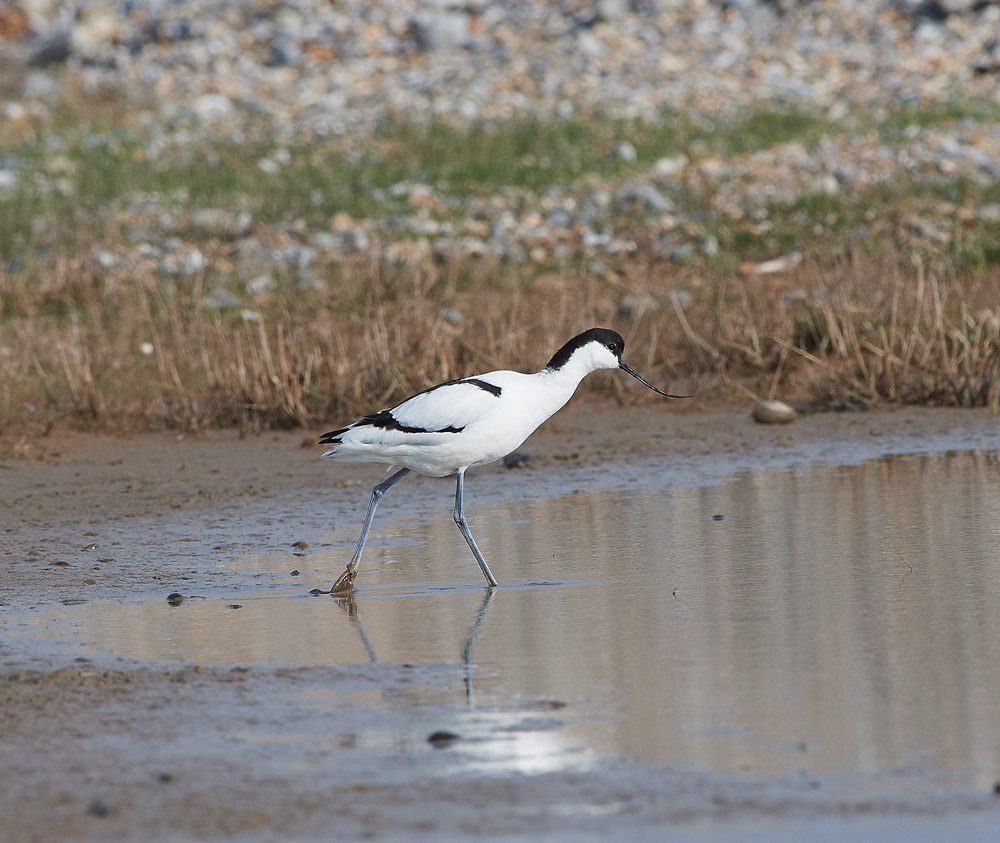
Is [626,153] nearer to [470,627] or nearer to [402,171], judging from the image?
[402,171]

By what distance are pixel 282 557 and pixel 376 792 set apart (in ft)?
10.0

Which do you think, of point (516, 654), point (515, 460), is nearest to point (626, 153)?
point (515, 460)

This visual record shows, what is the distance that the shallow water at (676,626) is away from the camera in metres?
3.57

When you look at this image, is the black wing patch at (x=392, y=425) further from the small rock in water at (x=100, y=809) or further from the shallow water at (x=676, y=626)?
the small rock in water at (x=100, y=809)

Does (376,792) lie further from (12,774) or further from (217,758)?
(12,774)

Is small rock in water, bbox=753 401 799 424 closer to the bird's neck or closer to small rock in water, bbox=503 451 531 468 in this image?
small rock in water, bbox=503 451 531 468

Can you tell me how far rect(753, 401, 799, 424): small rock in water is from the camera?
360 inches

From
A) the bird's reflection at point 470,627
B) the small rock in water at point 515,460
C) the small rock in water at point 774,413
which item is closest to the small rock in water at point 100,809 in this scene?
the bird's reflection at point 470,627

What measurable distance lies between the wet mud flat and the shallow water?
0.01 metres

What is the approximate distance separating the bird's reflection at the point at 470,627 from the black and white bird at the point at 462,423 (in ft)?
0.78

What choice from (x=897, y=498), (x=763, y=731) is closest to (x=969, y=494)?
(x=897, y=498)

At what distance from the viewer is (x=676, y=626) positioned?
15.6 feet

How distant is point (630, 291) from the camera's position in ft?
37.4

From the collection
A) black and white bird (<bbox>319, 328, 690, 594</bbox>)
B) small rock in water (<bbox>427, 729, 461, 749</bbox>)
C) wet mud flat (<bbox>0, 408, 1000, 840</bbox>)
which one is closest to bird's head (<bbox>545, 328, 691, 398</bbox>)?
black and white bird (<bbox>319, 328, 690, 594</bbox>)
